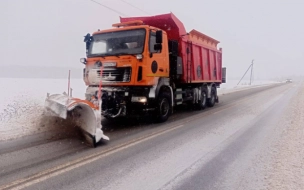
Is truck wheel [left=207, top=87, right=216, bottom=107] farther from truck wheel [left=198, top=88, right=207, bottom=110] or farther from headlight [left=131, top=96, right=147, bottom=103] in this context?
headlight [left=131, top=96, right=147, bottom=103]

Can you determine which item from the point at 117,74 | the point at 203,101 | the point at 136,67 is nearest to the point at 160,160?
the point at 136,67

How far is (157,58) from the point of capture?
8070 mm

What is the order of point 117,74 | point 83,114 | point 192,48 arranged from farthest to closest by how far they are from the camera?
point 192,48 → point 117,74 → point 83,114

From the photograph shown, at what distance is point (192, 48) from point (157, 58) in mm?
3091

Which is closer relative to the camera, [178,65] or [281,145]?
[281,145]

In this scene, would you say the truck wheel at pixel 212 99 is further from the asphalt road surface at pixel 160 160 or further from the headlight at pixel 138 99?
the headlight at pixel 138 99

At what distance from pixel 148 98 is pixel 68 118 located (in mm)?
2326

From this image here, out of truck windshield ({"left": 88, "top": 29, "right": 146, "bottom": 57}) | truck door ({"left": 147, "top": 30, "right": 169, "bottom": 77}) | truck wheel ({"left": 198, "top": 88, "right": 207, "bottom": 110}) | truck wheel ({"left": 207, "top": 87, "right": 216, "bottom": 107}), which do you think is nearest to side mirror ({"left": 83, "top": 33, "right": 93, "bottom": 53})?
truck windshield ({"left": 88, "top": 29, "right": 146, "bottom": 57})

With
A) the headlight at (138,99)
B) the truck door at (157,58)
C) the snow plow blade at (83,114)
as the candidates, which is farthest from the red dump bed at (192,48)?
the snow plow blade at (83,114)

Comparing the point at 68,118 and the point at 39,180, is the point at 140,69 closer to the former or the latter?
the point at 68,118

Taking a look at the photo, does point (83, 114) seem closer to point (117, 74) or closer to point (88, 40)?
point (117, 74)

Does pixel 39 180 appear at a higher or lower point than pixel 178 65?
lower

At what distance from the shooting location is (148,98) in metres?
7.69

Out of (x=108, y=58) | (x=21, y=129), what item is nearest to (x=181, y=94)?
(x=108, y=58)
